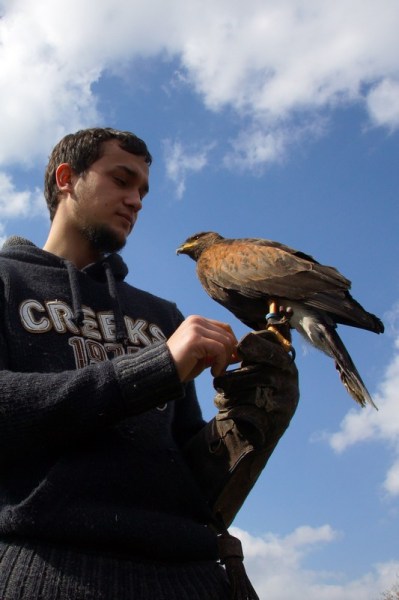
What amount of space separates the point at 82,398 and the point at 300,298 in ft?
10.4

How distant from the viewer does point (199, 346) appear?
224cm

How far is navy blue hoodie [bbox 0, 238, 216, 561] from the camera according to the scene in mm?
2168

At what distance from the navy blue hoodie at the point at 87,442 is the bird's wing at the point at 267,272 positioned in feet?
8.67

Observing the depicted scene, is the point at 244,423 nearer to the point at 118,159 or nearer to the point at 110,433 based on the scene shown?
the point at 110,433

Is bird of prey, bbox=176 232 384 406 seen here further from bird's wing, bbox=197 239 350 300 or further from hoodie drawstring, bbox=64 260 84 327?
hoodie drawstring, bbox=64 260 84 327

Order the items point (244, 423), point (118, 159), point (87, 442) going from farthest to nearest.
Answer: point (118, 159)
point (244, 423)
point (87, 442)

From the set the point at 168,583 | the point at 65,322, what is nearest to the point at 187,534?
the point at 168,583

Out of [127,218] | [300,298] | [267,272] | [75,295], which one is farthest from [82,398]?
[267,272]

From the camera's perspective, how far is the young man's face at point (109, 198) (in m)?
3.19

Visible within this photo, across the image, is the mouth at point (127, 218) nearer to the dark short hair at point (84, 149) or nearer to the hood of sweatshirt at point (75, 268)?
the hood of sweatshirt at point (75, 268)

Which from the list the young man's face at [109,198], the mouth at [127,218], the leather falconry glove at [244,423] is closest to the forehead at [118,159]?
the young man's face at [109,198]

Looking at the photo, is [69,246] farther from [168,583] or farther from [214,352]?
[168,583]

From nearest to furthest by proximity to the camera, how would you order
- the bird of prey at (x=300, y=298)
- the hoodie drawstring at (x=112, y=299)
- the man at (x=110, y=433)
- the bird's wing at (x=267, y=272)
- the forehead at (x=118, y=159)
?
the man at (x=110, y=433) < the hoodie drawstring at (x=112, y=299) < the forehead at (x=118, y=159) < the bird of prey at (x=300, y=298) < the bird's wing at (x=267, y=272)

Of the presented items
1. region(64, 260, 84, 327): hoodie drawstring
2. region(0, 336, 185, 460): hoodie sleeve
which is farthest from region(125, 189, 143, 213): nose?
region(0, 336, 185, 460): hoodie sleeve
